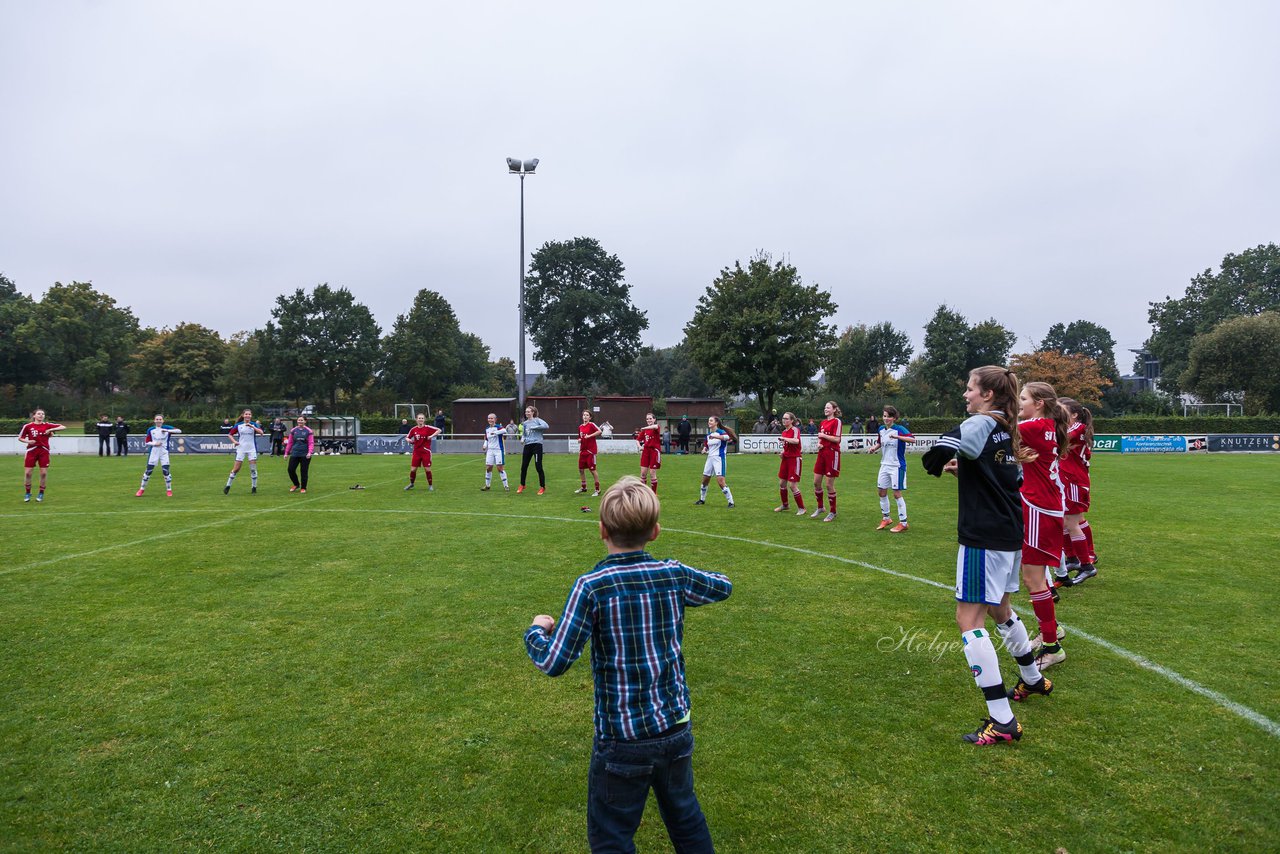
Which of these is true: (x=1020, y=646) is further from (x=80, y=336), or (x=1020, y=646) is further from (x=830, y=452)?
(x=80, y=336)

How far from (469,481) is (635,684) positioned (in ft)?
Answer: 66.3

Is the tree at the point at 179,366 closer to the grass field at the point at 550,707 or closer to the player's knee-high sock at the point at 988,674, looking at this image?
the grass field at the point at 550,707

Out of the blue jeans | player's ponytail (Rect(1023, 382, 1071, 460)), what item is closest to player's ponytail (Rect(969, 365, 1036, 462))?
player's ponytail (Rect(1023, 382, 1071, 460))

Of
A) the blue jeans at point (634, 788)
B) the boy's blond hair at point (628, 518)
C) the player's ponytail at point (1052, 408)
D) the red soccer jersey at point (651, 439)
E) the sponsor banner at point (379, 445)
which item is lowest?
the sponsor banner at point (379, 445)

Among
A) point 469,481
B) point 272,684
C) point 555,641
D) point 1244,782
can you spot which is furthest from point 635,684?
point 469,481

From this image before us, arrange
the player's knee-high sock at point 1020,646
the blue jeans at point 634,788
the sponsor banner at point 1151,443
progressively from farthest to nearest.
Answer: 1. the sponsor banner at point 1151,443
2. the player's knee-high sock at point 1020,646
3. the blue jeans at point 634,788

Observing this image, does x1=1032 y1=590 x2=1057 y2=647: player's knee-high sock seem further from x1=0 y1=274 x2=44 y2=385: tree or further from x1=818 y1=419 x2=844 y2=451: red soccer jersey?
x1=0 y1=274 x2=44 y2=385: tree

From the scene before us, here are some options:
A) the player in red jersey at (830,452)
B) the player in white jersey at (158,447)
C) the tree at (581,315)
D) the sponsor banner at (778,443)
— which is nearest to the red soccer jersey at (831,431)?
the player in red jersey at (830,452)

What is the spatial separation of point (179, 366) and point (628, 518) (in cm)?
7519

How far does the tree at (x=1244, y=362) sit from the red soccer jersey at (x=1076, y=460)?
58052 millimetres

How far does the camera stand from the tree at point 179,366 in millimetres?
63812

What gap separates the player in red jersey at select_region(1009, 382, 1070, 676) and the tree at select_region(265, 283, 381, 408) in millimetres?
69515

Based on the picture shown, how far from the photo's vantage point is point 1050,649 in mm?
5512

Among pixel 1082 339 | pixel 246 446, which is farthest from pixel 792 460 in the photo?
pixel 1082 339
